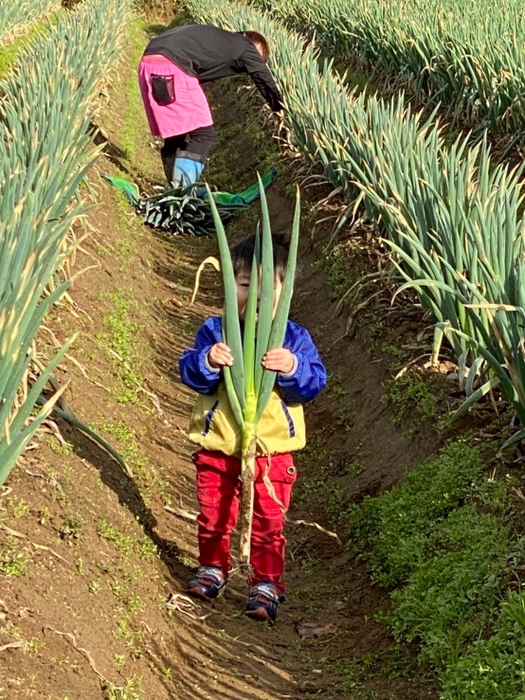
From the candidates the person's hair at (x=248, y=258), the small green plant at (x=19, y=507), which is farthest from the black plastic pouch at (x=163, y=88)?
the small green plant at (x=19, y=507)

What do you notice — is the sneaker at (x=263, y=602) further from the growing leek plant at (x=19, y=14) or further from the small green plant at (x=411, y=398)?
the growing leek plant at (x=19, y=14)

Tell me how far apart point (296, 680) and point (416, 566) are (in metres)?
0.48

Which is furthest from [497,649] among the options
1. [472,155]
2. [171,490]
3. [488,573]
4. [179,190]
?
[179,190]

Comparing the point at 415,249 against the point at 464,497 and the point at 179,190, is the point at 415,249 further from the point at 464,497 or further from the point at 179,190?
the point at 179,190

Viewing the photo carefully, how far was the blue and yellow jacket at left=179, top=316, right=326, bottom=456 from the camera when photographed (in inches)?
120

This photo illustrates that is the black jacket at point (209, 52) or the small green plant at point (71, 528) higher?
the small green plant at point (71, 528)

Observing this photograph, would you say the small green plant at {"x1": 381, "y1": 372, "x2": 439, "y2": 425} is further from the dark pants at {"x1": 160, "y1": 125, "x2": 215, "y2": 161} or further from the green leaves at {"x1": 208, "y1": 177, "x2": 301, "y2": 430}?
the dark pants at {"x1": 160, "y1": 125, "x2": 215, "y2": 161}

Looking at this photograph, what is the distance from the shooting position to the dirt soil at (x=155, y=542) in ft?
7.95

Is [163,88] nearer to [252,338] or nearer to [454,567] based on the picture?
[252,338]

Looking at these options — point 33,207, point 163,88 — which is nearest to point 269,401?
point 33,207

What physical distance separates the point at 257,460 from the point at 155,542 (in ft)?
1.61

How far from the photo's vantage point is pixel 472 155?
4832 mm

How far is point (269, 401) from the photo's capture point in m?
3.11

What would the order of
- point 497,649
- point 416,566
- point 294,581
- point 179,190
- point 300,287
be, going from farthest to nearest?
1. point 179,190
2. point 300,287
3. point 294,581
4. point 416,566
5. point 497,649
